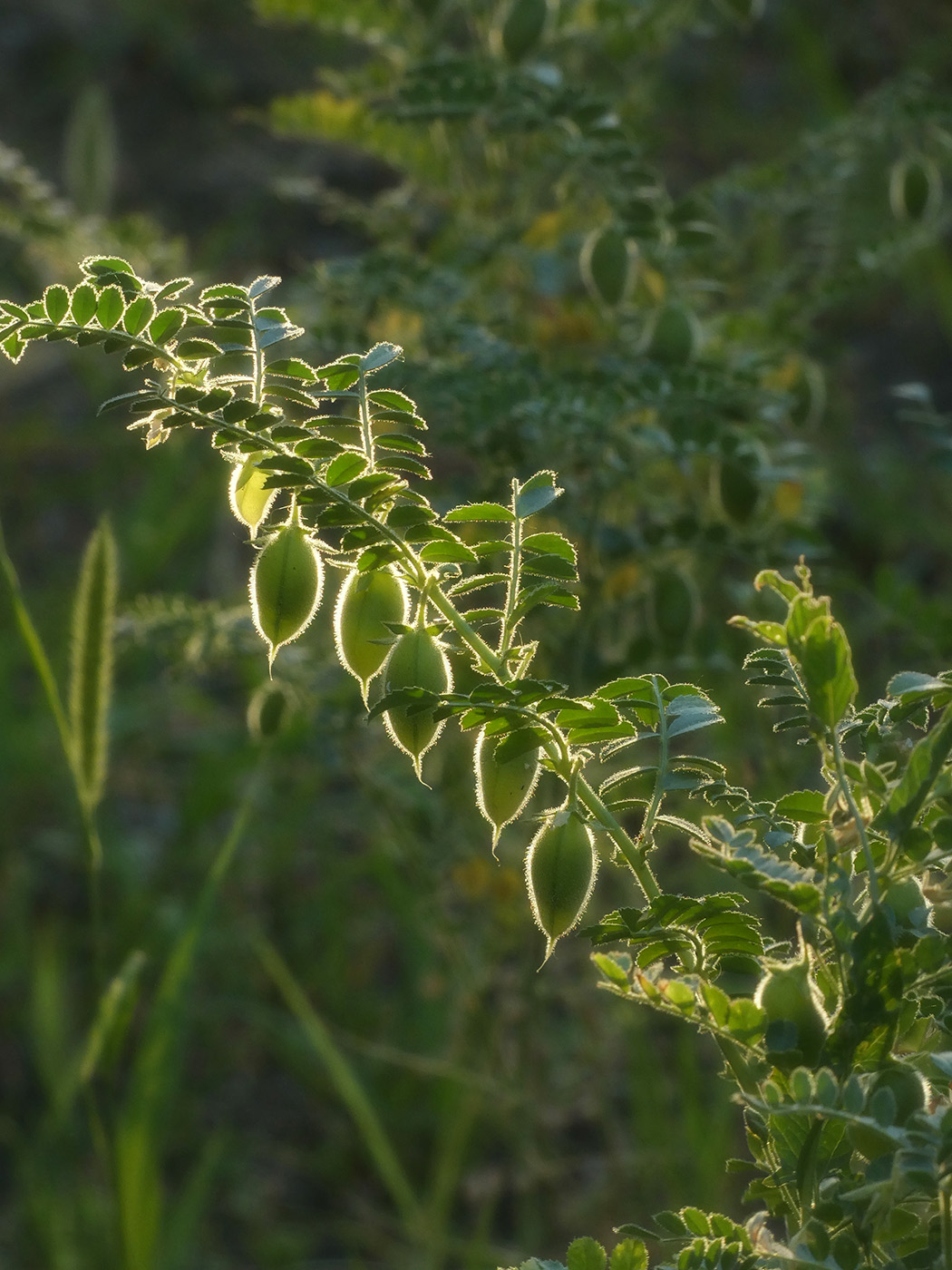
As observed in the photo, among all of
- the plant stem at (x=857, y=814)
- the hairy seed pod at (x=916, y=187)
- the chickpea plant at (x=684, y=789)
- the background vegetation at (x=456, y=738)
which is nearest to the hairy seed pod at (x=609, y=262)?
the background vegetation at (x=456, y=738)

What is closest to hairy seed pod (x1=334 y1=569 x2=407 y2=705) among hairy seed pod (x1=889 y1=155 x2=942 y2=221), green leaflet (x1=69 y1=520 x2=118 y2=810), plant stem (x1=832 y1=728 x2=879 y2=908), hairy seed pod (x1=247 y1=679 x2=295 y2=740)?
plant stem (x1=832 y1=728 x2=879 y2=908)

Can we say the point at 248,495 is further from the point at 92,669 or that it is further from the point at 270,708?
the point at 270,708

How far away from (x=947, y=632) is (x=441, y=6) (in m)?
0.70

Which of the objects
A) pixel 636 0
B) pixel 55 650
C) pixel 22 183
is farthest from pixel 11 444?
pixel 636 0

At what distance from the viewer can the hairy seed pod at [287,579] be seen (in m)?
0.53

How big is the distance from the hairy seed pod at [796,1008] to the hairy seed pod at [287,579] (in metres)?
0.21

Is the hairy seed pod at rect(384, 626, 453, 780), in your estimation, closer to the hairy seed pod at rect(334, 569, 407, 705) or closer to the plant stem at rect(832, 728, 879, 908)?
the hairy seed pod at rect(334, 569, 407, 705)

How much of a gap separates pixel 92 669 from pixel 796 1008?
57 centimetres

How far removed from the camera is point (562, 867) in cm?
53

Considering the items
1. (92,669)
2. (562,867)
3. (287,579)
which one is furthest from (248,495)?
(92,669)

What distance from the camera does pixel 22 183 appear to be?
123 centimetres

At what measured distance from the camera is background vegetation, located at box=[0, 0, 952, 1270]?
1.12 meters

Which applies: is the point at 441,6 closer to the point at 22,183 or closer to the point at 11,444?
the point at 22,183

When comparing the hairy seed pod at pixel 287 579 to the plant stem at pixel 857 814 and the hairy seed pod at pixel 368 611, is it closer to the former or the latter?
the hairy seed pod at pixel 368 611
